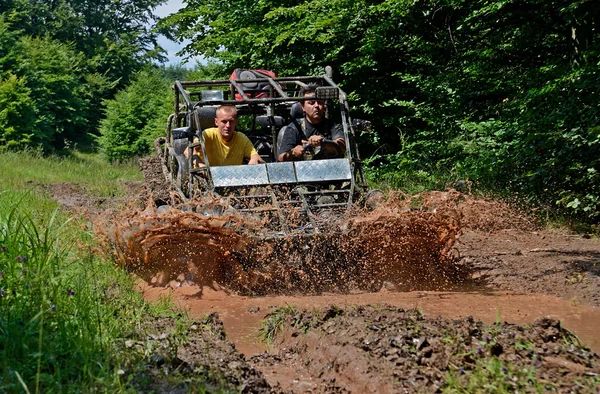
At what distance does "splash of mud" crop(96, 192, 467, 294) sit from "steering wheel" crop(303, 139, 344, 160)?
153 cm

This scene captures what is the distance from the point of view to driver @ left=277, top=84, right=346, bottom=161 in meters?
9.15

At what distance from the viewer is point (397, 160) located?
1455cm

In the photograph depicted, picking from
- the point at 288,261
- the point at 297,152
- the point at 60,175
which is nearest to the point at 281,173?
the point at 297,152

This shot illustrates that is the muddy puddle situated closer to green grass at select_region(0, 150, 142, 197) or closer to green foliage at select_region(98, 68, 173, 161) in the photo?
green grass at select_region(0, 150, 142, 197)

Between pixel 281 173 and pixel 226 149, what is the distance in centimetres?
94

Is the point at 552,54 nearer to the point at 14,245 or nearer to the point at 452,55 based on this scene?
the point at 452,55

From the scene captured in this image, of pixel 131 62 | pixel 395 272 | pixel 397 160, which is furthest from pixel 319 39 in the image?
pixel 131 62

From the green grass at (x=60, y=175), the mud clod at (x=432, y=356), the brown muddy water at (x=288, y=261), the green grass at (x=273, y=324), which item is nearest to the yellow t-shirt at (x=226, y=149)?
the brown muddy water at (x=288, y=261)

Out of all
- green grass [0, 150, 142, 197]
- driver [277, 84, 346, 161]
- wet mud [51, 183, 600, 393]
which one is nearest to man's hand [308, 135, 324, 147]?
driver [277, 84, 346, 161]

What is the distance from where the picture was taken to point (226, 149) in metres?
9.19

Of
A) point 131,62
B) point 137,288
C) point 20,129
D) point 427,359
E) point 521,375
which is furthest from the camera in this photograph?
point 131,62

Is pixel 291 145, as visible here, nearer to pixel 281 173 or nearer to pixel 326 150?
pixel 326 150

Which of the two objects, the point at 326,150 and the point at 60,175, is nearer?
the point at 326,150

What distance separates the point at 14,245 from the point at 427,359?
284 cm
